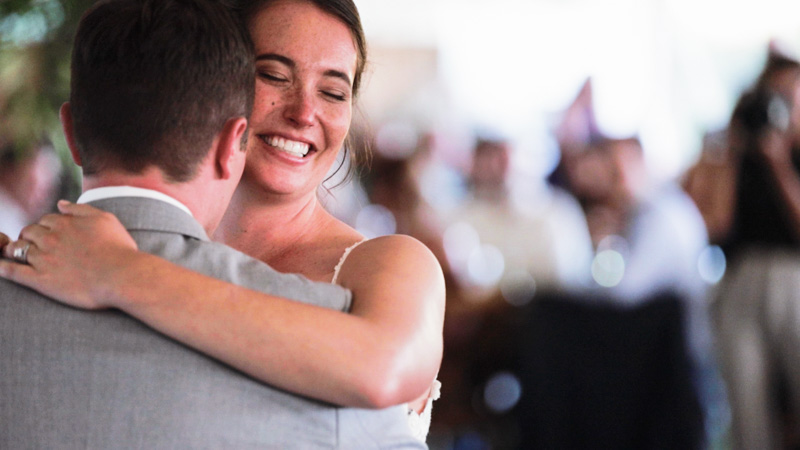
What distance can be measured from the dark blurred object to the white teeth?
2.27 meters

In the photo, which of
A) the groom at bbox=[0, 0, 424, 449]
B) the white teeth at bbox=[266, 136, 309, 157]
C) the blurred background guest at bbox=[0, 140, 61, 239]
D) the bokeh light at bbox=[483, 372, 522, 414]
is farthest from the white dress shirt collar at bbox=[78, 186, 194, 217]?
the bokeh light at bbox=[483, 372, 522, 414]

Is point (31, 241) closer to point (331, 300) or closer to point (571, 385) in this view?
point (331, 300)

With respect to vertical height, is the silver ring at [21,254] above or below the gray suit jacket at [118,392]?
above

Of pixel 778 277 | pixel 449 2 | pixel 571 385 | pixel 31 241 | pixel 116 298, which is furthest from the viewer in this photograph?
pixel 449 2

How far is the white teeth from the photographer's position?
1.64 meters

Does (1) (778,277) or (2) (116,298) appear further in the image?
(1) (778,277)

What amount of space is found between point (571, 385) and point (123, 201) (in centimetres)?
285

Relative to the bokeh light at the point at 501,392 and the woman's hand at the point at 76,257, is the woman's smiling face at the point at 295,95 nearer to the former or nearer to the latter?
the woman's hand at the point at 76,257

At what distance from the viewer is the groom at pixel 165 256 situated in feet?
3.39

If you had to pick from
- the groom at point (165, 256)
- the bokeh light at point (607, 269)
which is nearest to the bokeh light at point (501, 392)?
the bokeh light at point (607, 269)

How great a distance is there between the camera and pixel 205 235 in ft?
3.79

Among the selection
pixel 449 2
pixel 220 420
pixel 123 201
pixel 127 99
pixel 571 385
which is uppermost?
pixel 449 2

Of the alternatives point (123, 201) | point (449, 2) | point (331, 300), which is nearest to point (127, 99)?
point (123, 201)

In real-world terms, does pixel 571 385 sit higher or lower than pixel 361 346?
lower
